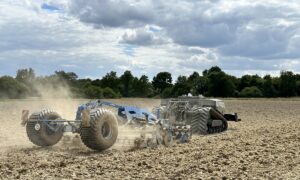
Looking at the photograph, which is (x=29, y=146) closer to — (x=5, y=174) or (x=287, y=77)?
(x=5, y=174)

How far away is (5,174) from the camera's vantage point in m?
9.43

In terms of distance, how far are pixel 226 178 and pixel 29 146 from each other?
7.01 meters

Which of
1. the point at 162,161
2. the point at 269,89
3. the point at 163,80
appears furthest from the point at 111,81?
the point at 162,161

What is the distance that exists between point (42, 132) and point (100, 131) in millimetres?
2064

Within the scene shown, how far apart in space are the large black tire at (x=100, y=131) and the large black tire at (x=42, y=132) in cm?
140

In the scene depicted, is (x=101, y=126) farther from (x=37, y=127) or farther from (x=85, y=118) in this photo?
(x=37, y=127)

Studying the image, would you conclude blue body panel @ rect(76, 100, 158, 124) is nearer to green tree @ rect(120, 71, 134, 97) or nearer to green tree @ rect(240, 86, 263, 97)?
green tree @ rect(120, 71, 134, 97)

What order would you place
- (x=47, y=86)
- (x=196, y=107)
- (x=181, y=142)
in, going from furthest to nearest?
(x=47, y=86) → (x=196, y=107) → (x=181, y=142)

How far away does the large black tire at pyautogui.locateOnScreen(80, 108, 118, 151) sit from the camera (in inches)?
486

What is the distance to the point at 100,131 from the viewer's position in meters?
12.5

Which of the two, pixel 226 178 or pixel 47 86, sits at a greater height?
pixel 47 86

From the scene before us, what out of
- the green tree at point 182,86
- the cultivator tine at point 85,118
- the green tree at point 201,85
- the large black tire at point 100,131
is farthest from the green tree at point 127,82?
the cultivator tine at point 85,118

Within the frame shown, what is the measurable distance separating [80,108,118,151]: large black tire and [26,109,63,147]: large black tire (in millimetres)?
1399

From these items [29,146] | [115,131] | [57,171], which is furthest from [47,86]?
[57,171]
